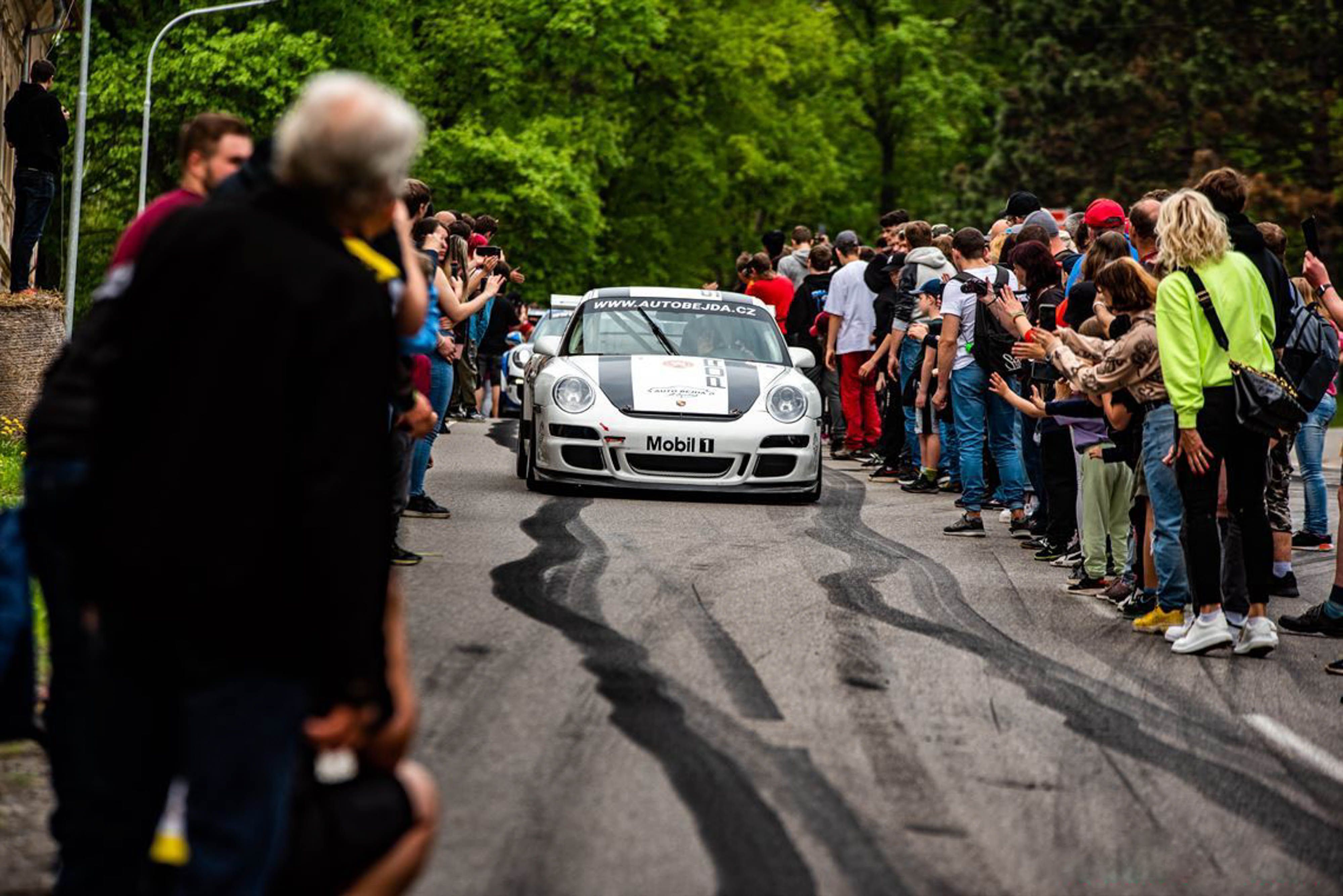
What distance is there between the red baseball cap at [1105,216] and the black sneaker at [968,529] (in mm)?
2156

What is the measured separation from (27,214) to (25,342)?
1.93 meters

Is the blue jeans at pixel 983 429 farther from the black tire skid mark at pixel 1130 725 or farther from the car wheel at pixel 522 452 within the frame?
the car wheel at pixel 522 452

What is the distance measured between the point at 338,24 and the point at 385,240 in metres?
37.9

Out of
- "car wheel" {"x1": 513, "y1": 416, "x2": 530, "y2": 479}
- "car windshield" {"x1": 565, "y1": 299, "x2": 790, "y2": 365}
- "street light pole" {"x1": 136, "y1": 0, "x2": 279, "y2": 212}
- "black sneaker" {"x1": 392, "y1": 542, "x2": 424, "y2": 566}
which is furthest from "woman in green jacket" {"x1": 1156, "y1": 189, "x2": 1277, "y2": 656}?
"street light pole" {"x1": 136, "y1": 0, "x2": 279, "y2": 212}

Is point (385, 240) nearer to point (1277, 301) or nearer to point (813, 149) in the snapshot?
point (1277, 301)

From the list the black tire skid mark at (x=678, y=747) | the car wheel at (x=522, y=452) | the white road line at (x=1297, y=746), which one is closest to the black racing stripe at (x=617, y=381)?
the car wheel at (x=522, y=452)

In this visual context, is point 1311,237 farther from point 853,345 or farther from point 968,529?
point 853,345

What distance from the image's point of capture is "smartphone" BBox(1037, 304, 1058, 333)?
11469 millimetres

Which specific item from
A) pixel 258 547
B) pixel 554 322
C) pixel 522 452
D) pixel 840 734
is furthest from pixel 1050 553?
pixel 554 322

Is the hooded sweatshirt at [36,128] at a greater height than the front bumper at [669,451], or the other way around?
the hooded sweatshirt at [36,128]

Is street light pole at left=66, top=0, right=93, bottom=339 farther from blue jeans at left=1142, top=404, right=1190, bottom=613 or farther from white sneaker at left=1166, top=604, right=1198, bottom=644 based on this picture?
white sneaker at left=1166, top=604, right=1198, bottom=644

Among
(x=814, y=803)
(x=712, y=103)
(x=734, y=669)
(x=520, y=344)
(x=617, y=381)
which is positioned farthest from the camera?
(x=712, y=103)

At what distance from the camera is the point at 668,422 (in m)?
13.8

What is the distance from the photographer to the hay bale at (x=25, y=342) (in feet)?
50.7
